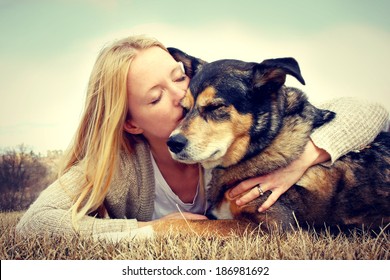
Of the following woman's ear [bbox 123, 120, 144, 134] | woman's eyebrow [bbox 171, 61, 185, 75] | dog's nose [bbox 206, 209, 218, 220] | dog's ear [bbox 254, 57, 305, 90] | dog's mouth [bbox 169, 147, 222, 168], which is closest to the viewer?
dog's ear [bbox 254, 57, 305, 90]

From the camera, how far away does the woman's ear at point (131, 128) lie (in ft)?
8.84

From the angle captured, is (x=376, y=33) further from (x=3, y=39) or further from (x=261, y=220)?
(x=3, y=39)

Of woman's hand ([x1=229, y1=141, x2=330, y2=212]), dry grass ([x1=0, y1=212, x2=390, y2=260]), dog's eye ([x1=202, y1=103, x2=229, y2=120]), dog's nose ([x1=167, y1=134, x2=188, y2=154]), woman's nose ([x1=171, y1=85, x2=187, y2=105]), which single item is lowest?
dry grass ([x1=0, y1=212, x2=390, y2=260])

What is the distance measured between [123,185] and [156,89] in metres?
0.63

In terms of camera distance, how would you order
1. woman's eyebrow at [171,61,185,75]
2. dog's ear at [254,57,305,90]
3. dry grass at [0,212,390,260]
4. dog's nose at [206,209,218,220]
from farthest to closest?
woman's eyebrow at [171,61,185,75] → dog's nose at [206,209,218,220] → dog's ear at [254,57,305,90] → dry grass at [0,212,390,260]

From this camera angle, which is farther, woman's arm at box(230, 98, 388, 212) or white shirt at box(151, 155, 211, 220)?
white shirt at box(151, 155, 211, 220)

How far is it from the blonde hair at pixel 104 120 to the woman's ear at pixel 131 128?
89 mm

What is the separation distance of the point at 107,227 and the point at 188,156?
0.58 m

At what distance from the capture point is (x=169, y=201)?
2812 mm

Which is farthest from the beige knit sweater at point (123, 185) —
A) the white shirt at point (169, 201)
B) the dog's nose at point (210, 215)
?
the dog's nose at point (210, 215)

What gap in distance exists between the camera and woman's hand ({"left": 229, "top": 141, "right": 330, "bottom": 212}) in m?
2.25

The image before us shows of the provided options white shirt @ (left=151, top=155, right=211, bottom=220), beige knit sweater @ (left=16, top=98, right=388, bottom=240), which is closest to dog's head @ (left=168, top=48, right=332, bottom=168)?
beige knit sweater @ (left=16, top=98, right=388, bottom=240)

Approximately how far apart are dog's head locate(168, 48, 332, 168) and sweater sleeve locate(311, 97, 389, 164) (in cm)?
27

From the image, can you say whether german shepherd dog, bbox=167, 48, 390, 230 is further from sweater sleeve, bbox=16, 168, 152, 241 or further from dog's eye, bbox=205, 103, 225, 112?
sweater sleeve, bbox=16, 168, 152, 241
